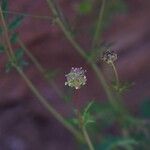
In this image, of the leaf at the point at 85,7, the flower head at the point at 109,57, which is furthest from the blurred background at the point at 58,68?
the flower head at the point at 109,57

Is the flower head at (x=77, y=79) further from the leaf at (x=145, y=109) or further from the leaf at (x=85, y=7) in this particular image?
the leaf at (x=145, y=109)

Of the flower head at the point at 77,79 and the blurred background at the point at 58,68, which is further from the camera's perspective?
the blurred background at the point at 58,68

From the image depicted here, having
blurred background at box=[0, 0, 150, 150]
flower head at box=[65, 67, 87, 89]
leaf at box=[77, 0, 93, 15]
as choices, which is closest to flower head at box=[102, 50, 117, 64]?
flower head at box=[65, 67, 87, 89]

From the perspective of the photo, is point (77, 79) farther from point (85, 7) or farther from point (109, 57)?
point (85, 7)

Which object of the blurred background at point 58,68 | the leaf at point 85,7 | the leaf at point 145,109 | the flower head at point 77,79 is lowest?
the flower head at point 77,79

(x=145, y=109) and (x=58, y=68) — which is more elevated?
(x=58, y=68)

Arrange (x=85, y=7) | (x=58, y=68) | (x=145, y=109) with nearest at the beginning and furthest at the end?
1. (x=85, y=7)
2. (x=145, y=109)
3. (x=58, y=68)

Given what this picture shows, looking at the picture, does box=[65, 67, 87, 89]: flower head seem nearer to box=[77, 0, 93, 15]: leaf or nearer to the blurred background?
box=[77, 0, 93, 15]: leaf

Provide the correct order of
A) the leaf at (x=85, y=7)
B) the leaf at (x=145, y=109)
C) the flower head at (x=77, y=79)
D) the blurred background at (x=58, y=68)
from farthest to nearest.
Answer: the blurred background at (x=58, y=68), the leaf at (x=145, y=109), the leaf at (x=85, y=7), the flower head at (x=77, y=79)

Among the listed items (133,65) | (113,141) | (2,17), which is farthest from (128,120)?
(133,65)

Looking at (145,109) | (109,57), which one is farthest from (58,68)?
(109,57)
